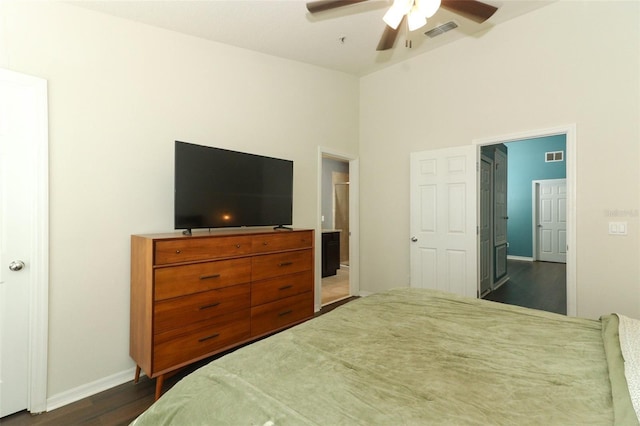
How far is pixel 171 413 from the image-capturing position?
909mm

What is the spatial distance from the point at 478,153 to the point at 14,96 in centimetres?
418

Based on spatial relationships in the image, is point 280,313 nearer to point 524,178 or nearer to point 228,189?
point 228,189

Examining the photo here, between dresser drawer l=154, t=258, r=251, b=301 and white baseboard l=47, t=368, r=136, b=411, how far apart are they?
0.92m

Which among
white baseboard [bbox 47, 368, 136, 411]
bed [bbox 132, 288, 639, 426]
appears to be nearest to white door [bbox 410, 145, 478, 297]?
bed [bbox 132, 288, 639, 426]

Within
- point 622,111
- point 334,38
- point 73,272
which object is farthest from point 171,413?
point 622,111

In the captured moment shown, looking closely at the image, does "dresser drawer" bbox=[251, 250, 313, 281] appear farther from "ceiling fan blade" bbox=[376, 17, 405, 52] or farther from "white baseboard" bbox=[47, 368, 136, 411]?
"ceiling fan blade" bbox=[376, 17, 405, 52]

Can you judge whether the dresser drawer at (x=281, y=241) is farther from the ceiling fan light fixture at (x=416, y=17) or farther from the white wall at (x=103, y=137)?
the ceiling fan light fixture at (x=416, y=17)

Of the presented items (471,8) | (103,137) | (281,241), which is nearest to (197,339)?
(281,241)

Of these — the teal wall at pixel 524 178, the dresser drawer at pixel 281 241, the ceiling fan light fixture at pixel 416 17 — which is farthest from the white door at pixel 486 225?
the teal wall at pixel 524 178

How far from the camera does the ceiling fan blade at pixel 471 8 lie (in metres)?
1.90

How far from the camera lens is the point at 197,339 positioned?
7.11ft

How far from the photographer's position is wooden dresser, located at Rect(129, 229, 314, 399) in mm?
1990

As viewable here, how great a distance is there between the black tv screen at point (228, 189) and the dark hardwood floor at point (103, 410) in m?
1.28

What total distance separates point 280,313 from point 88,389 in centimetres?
153
